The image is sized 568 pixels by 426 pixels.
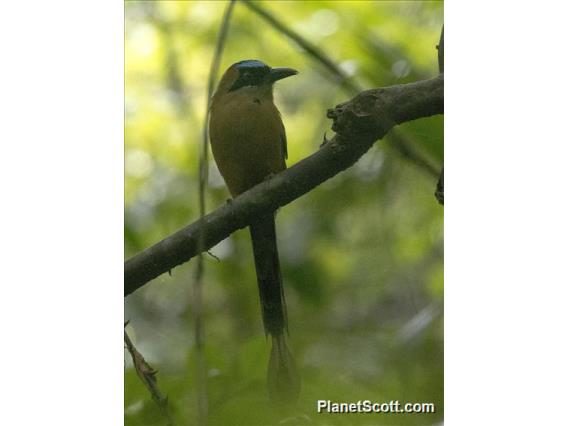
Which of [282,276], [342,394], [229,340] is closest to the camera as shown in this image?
[342,394]

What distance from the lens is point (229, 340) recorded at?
129 inches

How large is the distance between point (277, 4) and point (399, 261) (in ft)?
3.99

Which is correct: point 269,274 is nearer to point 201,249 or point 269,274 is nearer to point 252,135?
point 252,135

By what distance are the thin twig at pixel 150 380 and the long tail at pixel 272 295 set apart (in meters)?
0.45

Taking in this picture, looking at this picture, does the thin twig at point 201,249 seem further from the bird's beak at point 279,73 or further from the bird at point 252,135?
the bird's beak at point 279,73

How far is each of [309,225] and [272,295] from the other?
0.38 meters

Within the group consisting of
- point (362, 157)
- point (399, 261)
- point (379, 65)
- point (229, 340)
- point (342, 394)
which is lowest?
point (342, 394)

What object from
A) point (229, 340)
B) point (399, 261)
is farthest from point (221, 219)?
point (399, 261)

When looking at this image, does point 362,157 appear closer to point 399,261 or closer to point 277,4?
point 399,261

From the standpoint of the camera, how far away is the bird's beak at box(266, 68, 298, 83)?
3.59 meters

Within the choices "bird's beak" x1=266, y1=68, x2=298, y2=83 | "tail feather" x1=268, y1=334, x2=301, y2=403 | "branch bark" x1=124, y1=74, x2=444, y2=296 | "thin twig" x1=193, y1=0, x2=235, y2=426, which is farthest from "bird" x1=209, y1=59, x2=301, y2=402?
"thin twig" x1=193, y1=0, x2=235, y2=426

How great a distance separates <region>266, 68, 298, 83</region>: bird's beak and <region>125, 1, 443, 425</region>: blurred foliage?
5 cm

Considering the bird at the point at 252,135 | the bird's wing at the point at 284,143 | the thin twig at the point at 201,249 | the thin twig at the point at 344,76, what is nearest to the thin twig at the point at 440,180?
the thin twig at the point at 344,76

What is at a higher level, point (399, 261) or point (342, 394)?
point (399, 261)
